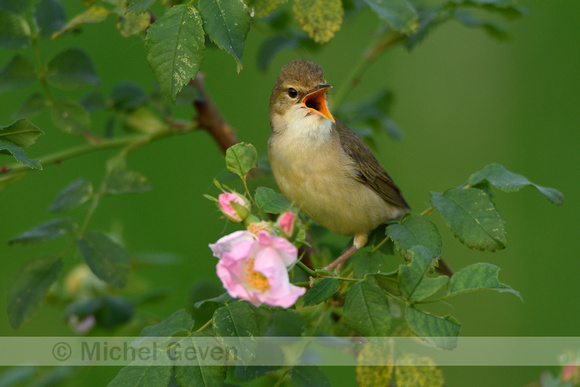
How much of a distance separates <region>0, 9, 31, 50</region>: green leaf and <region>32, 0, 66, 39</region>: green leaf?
5 centimetres

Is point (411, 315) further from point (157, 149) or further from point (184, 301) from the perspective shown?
point (157, 149)

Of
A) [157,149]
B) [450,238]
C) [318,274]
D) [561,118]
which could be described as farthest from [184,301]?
[561,118]

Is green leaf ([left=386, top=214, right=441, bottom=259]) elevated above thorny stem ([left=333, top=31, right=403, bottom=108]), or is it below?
below

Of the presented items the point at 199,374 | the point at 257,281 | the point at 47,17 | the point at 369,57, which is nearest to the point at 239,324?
the point at 199,374

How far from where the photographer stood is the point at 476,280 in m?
1.34

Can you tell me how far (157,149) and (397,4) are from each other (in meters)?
3.05

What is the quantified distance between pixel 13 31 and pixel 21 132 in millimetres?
793

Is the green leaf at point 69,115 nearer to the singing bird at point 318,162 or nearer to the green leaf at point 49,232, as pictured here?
the green leaf at point 49,232

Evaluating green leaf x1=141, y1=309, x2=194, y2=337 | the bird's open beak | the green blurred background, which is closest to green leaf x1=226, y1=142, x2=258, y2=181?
green leaf x1=141, y1=309, x2=194, y2=337

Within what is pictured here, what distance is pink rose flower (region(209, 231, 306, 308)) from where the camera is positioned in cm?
118

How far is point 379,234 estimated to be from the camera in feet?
6.99

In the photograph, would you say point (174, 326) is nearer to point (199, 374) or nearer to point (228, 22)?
point (199, 374)

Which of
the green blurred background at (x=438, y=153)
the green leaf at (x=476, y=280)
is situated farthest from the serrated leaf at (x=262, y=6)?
the green blurred background at (x=438, y=153)

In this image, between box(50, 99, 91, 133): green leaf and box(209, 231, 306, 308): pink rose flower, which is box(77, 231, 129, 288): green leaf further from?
box(209, 231, 306, 308): pink rose flower
